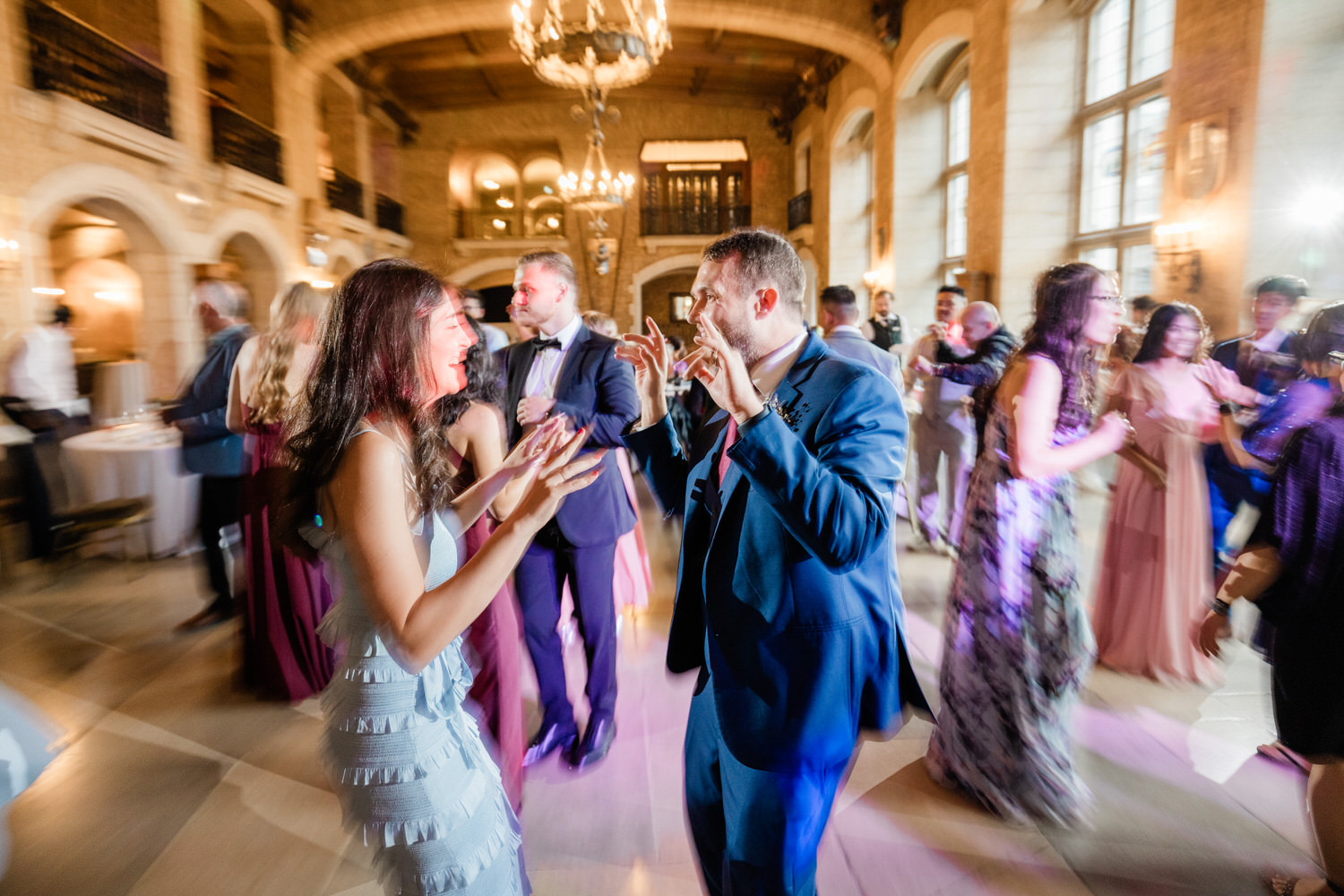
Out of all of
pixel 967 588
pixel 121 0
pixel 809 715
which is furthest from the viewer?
pixel 121 0

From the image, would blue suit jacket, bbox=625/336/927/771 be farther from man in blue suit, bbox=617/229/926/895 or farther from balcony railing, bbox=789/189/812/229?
balcony railing, bbox=789/189/812/229

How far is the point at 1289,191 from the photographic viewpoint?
183 inches

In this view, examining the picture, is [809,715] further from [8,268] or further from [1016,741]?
[8,268]

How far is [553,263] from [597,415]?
22.6 inches

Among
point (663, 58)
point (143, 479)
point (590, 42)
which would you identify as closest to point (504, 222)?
point (663, 58)

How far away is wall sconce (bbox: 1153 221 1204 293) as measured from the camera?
5137 mm

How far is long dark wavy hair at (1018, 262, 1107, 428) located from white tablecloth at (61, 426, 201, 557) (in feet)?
17.2

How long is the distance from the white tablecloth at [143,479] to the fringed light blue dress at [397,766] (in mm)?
4656

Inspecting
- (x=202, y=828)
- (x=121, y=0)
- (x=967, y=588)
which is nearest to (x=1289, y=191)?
(x=967, y=588)

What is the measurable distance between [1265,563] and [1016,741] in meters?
0.90

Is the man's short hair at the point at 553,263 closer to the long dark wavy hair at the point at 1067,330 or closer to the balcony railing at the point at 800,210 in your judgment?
the long dark wavy hair at the point at 1067,330

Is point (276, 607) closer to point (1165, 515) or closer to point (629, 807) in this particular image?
point (629, 807)

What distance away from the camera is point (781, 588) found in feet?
4.53

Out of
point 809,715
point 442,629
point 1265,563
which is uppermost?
point 442,629
